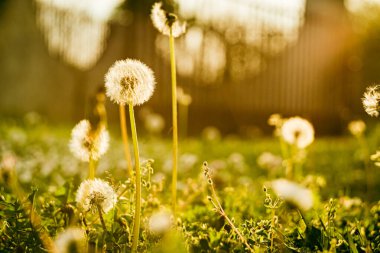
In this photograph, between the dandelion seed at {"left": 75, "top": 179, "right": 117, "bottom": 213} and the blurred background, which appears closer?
the dandelion seed at {"left": 75, "top": 179, "right": 117, "bottom": 213}

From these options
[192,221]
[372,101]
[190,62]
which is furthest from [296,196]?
[190,62]

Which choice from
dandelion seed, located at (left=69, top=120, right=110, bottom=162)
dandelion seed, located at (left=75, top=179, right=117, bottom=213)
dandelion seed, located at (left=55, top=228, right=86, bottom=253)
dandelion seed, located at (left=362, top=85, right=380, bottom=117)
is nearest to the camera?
dandelion seed, located at (left=55, top=228, right=86, bottom=253)

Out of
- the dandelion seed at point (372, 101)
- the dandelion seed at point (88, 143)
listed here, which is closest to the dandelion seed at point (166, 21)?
the dandelion seed at point (88, 143)

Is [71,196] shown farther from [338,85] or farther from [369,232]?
[338,85]

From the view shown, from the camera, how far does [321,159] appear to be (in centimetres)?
545

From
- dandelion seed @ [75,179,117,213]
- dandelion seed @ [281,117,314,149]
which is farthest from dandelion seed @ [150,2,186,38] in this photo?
dandelion seed @ [281,117,314,149]

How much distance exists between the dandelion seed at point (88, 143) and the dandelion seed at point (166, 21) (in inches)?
15.1

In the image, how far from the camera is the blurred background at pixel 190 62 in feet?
32.1

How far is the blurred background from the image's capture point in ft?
32.1

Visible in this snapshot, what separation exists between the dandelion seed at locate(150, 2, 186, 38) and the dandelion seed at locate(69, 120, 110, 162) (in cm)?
38

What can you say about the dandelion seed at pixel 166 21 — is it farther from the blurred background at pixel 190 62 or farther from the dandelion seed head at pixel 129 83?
the blurred background at pixel 190 62

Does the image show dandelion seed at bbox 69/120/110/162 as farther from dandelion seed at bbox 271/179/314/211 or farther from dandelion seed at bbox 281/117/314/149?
dandelion seed at bbox 281/117/314/149

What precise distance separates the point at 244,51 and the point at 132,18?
2.25 meters

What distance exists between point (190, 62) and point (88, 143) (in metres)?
8.34
